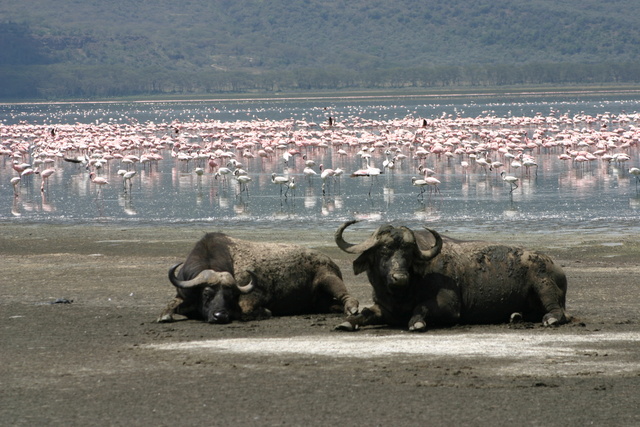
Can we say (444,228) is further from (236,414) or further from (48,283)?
(236,414)

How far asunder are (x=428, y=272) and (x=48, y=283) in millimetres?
6460

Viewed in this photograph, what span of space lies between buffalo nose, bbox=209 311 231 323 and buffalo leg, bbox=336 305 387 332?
1.24m

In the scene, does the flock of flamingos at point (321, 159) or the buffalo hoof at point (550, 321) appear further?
the flock of flamingos at point (321, 159)

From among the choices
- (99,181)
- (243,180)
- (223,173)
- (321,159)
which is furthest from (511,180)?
(321,159)

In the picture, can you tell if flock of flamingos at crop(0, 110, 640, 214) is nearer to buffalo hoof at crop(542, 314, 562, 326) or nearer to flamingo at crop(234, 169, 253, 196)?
flamingo at crop(234, 169, 253, 196)

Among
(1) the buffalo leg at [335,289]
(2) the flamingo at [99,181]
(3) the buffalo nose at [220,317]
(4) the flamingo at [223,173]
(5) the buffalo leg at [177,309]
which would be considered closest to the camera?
(3) the buffalo nose at [220,317]

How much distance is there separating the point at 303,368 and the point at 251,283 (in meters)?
2.73

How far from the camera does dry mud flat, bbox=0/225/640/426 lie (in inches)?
319

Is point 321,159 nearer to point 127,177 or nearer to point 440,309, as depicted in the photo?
point 127,177

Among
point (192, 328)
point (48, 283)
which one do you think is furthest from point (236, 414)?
point (48, 283)

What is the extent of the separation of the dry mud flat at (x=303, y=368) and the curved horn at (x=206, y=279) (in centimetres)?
43

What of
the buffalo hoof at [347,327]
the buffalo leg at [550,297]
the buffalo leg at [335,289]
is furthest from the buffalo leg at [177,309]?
the buffalo leg at [550,297]

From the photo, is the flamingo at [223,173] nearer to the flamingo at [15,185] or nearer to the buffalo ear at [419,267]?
the flamingo at [15,185]

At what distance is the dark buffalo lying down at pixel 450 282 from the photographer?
36.9 ft
